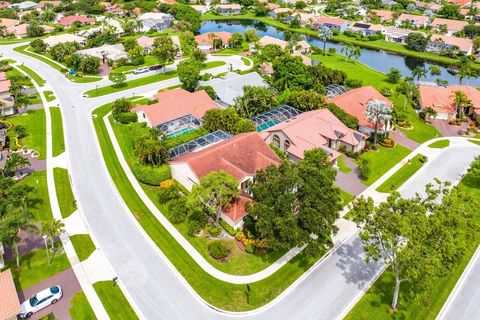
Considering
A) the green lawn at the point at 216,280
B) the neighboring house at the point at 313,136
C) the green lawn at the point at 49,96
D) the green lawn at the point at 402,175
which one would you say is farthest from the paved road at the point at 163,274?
the green lawn at the point at 49,96

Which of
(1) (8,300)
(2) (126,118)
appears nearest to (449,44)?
(2) (126,118)

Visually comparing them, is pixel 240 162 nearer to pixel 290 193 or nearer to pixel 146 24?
pixel 290 193

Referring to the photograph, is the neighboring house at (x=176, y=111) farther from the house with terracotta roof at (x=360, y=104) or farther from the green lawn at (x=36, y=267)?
the green lawn at (x=36, y=267)

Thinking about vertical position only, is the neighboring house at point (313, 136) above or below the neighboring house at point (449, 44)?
above

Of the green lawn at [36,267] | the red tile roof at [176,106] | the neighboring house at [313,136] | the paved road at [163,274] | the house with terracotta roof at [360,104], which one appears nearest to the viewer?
the paved road at [163,274]

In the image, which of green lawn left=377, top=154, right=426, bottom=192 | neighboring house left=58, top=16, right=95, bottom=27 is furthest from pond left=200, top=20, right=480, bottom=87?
green lawn left=377, top=154, right=426, bottom=192

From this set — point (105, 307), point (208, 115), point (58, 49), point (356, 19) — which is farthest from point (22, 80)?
point (356, 19)

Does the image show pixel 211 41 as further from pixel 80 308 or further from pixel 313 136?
pixel 80 308
